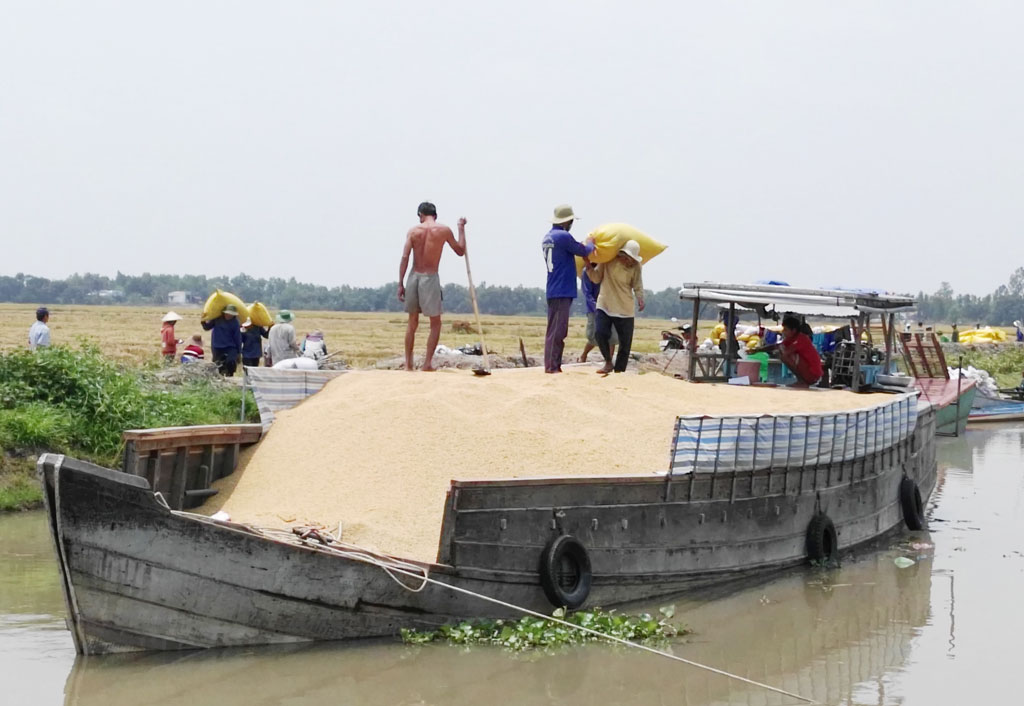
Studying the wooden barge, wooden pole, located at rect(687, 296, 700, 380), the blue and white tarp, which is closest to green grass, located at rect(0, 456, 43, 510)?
the wooden barge

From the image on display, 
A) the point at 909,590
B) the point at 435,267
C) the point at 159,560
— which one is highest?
the point at 435,267

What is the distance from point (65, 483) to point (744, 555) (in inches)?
185

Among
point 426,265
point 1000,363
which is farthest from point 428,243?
point 1000,363

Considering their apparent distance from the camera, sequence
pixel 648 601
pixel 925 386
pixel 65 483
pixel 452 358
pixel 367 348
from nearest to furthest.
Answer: pixel 65 483 < pixel 648 601 < pixel 925 386 < pixel 452 358 < pixel 367 348

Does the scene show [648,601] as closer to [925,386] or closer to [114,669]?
[114,669]

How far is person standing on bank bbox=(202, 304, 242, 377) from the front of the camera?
58.6ft

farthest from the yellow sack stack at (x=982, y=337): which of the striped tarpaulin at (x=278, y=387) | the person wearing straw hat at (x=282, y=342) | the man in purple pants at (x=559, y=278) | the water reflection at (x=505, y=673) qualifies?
the water reflection at (x=505, y=673)

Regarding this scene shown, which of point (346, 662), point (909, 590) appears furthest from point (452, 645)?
point (909, 590)

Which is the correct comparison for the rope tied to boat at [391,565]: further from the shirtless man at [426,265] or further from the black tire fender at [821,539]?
the shirtless man at [426,265]

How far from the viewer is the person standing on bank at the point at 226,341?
17.9m

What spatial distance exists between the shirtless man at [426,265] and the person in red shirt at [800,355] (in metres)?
3.61

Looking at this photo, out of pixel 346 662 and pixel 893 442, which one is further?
pixel 893 442

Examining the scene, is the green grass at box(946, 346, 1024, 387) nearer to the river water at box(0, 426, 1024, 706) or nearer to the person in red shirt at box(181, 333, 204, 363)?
the person in red shirt at box(181, 333, 204, 363)

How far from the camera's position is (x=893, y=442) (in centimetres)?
1179
